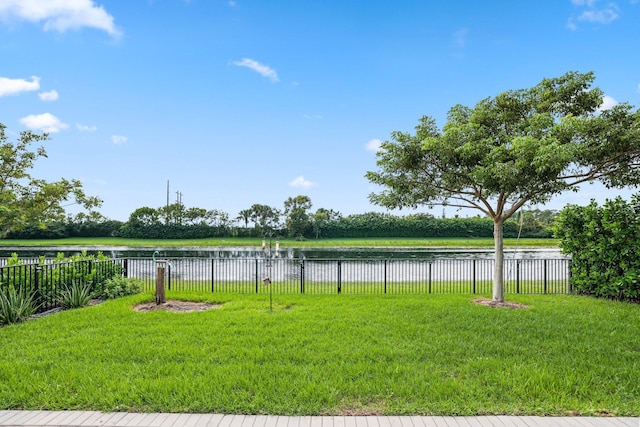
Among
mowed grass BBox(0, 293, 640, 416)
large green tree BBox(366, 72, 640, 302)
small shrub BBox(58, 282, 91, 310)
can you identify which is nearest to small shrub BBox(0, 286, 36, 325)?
mowed grass BBox(0, 293, 640, 416)

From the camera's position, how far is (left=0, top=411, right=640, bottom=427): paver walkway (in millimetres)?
2955

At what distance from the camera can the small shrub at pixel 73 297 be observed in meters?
7.75

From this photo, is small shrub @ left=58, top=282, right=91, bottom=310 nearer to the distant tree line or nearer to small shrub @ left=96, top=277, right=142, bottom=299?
small shrub @ left=96, top=277, right=142, bottom=299

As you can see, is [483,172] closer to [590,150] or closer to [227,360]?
[590,150]

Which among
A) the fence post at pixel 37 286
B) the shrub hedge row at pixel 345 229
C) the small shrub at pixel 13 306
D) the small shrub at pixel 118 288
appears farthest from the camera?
the shrub hedge row at pixel 345 229

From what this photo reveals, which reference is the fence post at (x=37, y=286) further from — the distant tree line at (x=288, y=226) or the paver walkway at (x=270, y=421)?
the distant tree line at (x=288, y=226)

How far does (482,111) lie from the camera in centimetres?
838

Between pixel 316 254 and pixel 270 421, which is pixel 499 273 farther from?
pixel 316 254

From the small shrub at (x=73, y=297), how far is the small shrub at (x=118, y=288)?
72 centimetres

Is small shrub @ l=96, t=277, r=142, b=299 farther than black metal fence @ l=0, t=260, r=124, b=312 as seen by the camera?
Yes

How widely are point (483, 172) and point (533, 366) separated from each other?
3.68 metres

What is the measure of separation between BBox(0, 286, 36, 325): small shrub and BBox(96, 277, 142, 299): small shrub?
1870 mm

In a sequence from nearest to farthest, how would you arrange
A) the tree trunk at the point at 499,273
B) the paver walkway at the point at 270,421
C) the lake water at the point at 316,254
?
1. the paver walkway at the point at 270,421
2. the tree trunk at the point at 499,273
3. the lake water at the point at 316,254

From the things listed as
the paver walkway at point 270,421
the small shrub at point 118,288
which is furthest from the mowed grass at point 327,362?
the small shrub at point 118,288
